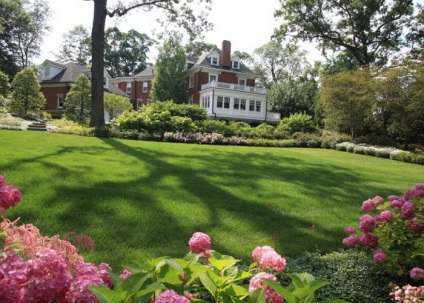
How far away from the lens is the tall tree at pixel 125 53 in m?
63.1

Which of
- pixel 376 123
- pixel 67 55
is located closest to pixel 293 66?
pixel 376 123

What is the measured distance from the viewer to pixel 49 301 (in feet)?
3.60

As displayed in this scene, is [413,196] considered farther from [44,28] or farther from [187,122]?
[44,28]

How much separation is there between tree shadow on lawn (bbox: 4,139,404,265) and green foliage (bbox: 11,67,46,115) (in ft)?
80.2

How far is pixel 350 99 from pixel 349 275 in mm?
22802

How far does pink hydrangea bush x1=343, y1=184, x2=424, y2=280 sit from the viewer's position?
3.02 meters

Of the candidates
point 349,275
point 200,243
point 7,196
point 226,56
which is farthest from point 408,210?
point 226,56

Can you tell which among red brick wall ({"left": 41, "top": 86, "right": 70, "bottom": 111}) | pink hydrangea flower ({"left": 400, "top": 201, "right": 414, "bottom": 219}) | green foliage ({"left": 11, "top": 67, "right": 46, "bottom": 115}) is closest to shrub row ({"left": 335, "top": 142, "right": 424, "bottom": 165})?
pink hydrangea flower ({"left": 400, "top": 201, "right": 414, "bottom": 219})

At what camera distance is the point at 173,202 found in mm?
5473

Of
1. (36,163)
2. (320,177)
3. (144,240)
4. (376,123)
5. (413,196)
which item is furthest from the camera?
(376,123)

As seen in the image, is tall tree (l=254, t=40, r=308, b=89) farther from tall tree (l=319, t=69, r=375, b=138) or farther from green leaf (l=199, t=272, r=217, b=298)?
green leaf (l=199, t=272, r=217, b=298)

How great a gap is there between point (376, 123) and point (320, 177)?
58.4 feet

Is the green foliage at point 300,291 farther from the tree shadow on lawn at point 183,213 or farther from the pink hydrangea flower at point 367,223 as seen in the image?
the tree shadow on lawn at point 183,213

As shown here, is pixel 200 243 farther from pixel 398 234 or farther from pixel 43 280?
pixel 398 234
